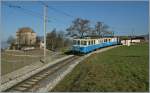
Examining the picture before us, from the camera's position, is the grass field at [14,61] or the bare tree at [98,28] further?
the bare tree at [98,28]

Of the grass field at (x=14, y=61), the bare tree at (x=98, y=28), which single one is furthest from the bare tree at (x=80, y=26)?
the grass field at (x=14, y=61)

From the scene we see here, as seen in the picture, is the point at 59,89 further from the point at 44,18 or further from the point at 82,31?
the point at 82,31

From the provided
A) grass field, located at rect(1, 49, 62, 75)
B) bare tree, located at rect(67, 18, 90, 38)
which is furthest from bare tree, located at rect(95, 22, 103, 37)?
grass field, located at rect(1, 49, 62, 75)

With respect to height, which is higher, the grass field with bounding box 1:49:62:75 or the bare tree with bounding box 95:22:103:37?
the bare tree with bounding box 95:22:103:37

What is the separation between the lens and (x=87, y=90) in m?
13.1

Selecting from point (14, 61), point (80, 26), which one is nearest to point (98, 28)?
point (80, 26)

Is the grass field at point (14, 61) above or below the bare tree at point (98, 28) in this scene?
below

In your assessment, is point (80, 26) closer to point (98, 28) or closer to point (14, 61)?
point (98, 28)

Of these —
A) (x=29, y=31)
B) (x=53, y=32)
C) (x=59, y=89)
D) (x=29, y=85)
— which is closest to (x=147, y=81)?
(x=59, y=89)

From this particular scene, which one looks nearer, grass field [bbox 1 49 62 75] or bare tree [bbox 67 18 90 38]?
grass field [bbox 1 49 62 75]

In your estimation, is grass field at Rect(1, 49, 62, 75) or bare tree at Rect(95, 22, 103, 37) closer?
grass field at Rect(1, 49, 62, 75)

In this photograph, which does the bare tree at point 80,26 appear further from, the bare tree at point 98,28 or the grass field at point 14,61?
the grass field at point 14,61

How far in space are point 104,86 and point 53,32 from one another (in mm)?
46079

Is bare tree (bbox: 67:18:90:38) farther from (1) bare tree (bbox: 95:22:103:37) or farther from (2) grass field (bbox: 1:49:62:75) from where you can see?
(2) grass field (bbox: 1:49:62:75)
